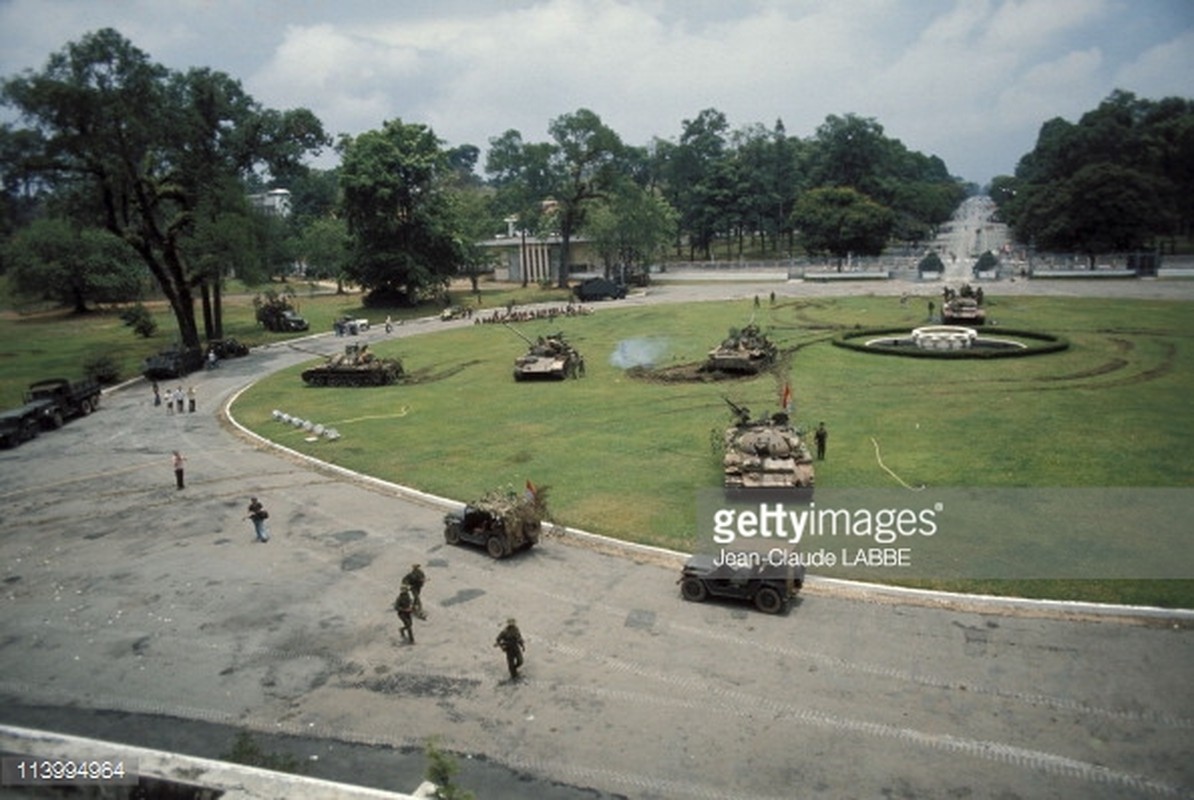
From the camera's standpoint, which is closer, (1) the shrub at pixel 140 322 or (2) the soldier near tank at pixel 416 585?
(2) the soldier near tank at pixel 416 585

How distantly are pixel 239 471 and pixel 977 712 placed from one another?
24.0 m

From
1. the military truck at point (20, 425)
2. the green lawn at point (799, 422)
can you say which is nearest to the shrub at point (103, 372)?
the green lawn at point (799, 422)

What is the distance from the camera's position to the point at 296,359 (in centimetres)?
Result: 5303

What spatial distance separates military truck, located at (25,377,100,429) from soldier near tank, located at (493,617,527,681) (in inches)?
1207

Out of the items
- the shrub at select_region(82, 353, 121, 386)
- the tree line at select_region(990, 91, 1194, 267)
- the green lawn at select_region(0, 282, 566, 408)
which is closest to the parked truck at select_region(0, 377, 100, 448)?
the shrub at select_region(82, 353, 121, 386)

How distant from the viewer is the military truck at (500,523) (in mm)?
19281

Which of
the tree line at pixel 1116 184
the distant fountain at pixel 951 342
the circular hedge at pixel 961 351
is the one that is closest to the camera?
the circular hedge at pixel 961 351

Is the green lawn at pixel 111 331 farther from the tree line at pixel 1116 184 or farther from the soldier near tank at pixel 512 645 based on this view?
the tree line at pixel 1116 184

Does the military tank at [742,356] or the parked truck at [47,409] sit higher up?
the military tank at [742,356]

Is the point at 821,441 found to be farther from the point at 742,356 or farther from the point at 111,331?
the point at 111,331

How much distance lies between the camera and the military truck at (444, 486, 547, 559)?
19.3 metres

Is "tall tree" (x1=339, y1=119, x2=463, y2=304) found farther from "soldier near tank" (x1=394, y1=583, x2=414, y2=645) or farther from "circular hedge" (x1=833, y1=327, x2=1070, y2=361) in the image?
"soldier near tank" (x1=394, y1=583, x2=414, y2=645)

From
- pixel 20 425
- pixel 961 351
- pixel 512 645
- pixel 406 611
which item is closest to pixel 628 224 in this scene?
pixel 961 351

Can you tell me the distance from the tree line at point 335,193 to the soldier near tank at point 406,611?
134ft
